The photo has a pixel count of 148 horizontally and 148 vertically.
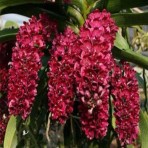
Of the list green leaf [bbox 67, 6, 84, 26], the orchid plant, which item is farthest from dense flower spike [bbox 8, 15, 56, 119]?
green leaf [bbox 67, 6, 84, 26]

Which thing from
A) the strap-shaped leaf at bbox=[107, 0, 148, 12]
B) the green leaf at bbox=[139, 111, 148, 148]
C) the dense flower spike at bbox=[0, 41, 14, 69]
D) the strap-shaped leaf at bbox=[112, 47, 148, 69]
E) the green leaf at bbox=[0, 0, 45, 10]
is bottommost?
the green leaf at bbox=[139, 111, 148, 148]

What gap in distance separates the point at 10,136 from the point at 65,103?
309 mm

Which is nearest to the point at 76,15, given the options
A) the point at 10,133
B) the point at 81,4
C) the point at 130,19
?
the point at 81,4

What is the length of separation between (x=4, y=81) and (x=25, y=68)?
195 mm

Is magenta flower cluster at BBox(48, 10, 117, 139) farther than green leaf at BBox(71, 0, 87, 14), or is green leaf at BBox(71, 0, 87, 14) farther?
green leaf at BBox(71, 0, 87, 14)

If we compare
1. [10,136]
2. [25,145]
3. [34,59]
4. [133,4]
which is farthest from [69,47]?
[25,145]

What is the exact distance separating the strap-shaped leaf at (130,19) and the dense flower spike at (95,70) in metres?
0.09

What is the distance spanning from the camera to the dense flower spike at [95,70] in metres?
0.69

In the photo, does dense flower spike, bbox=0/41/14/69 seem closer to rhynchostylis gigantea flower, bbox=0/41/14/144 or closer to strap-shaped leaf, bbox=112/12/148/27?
rhynchostylis gigantea flower, bbox=0/41/14/144

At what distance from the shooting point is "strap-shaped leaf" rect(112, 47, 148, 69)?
2.89 ft

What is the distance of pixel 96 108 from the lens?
74 centimetres

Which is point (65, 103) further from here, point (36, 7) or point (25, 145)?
point (25, 145)

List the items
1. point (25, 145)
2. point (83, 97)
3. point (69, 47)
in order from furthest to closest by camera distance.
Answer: point (25, 145) → point (69, 47) → point (83, 97)

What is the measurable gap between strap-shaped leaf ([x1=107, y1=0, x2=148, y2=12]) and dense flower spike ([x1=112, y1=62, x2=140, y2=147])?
14 centimetres
